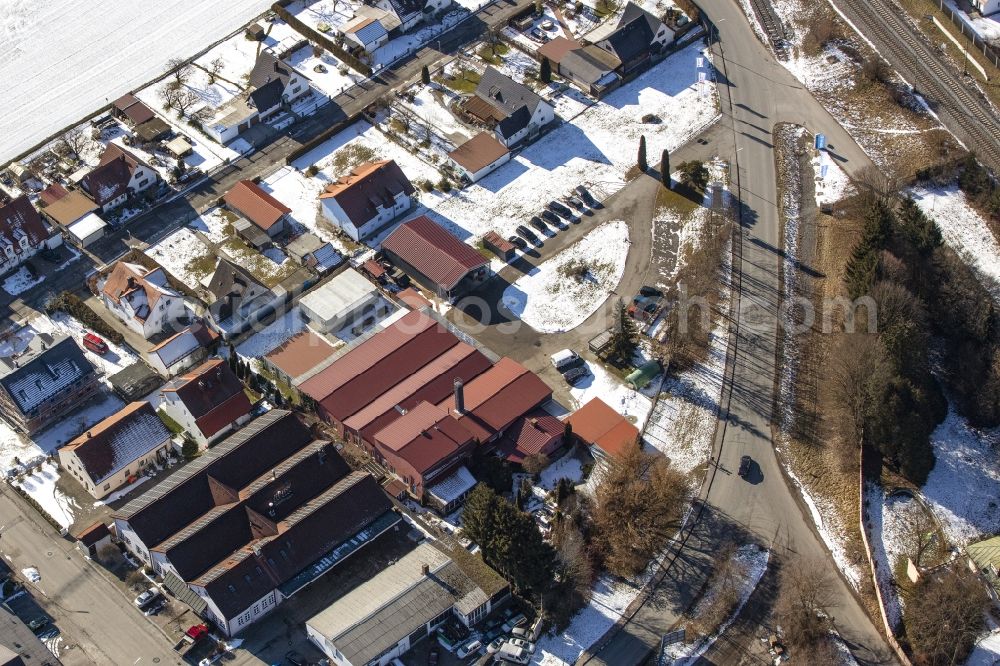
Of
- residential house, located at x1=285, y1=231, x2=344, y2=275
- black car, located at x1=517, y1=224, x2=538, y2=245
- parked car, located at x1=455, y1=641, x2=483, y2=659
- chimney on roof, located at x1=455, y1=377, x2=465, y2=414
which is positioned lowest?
parked car, located at x1=455, y1=641, x2=483, y2=659

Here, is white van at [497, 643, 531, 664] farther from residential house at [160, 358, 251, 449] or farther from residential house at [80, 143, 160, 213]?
residential house at [80, 143, 160, 213]

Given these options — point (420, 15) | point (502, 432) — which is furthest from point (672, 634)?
point (420, 15)

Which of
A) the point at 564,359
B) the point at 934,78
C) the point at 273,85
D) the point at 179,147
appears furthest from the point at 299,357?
the point at 934,78

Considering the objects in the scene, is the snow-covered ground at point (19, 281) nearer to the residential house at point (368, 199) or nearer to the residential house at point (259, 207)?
the residential house at point (259, 207)

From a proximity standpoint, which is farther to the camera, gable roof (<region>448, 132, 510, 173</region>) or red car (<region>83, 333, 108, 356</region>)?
gable roof (<region>448, 132, 510, 173</region>)

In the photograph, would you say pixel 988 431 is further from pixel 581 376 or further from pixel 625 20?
pixel 625 20

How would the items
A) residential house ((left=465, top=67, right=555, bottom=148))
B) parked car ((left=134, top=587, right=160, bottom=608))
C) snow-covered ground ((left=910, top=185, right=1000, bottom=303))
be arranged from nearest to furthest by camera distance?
parked car ((left=134, top=587, right=160, bottom=608)) < snow-covered ground ((left=910, top=185, right=1000, bottom=303)) < residential house ((left=465, top=67, right=555, bottom=148))

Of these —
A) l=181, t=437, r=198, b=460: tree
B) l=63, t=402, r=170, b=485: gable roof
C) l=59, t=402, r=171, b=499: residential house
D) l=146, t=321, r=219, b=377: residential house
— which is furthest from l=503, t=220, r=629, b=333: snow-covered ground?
l=59, t=402, r=171, b=499: residential house

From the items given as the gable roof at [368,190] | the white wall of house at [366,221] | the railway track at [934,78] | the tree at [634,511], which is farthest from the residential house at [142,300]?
the railway track at [934,78]
